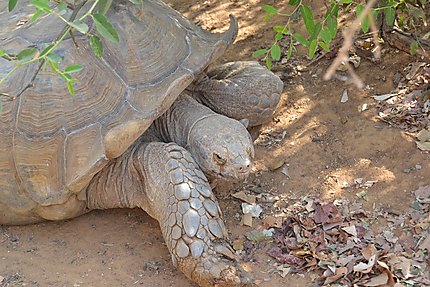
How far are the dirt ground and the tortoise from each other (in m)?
0.15

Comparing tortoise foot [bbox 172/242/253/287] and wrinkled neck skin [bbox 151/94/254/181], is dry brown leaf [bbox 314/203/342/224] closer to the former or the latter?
wrinkled neck skin [bbox 151/94/254/181]

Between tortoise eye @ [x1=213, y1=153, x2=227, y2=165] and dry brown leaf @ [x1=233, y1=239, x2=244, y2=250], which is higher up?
tortoise eye @ [x1=213, y1=153, x2=227, y2=165]

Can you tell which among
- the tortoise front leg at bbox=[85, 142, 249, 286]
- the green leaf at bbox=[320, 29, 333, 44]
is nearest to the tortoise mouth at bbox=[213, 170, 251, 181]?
the tortoise front leg at bbox=[85, 142, 249, 286]

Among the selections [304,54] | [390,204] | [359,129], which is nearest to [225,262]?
[390,204]

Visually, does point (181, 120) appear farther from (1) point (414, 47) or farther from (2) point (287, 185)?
(1) point (414, 47)

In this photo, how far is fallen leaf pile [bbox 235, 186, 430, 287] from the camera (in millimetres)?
3113

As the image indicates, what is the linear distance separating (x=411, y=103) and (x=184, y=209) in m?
1.86

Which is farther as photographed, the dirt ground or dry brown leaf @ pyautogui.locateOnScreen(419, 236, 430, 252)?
the dirt ground

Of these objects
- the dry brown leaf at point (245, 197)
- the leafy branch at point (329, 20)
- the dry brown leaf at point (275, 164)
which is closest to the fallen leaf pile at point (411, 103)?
the leafy branch at point (329, 20)

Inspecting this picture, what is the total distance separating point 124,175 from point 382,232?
1445 mm

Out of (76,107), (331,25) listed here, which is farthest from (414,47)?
(76,107)

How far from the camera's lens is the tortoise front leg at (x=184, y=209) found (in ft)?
10.2

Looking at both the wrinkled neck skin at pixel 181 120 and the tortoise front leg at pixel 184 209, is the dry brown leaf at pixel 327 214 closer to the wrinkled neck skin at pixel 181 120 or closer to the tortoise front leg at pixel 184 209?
the tortoise front leg at pixel 184 209

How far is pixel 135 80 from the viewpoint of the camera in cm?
360
